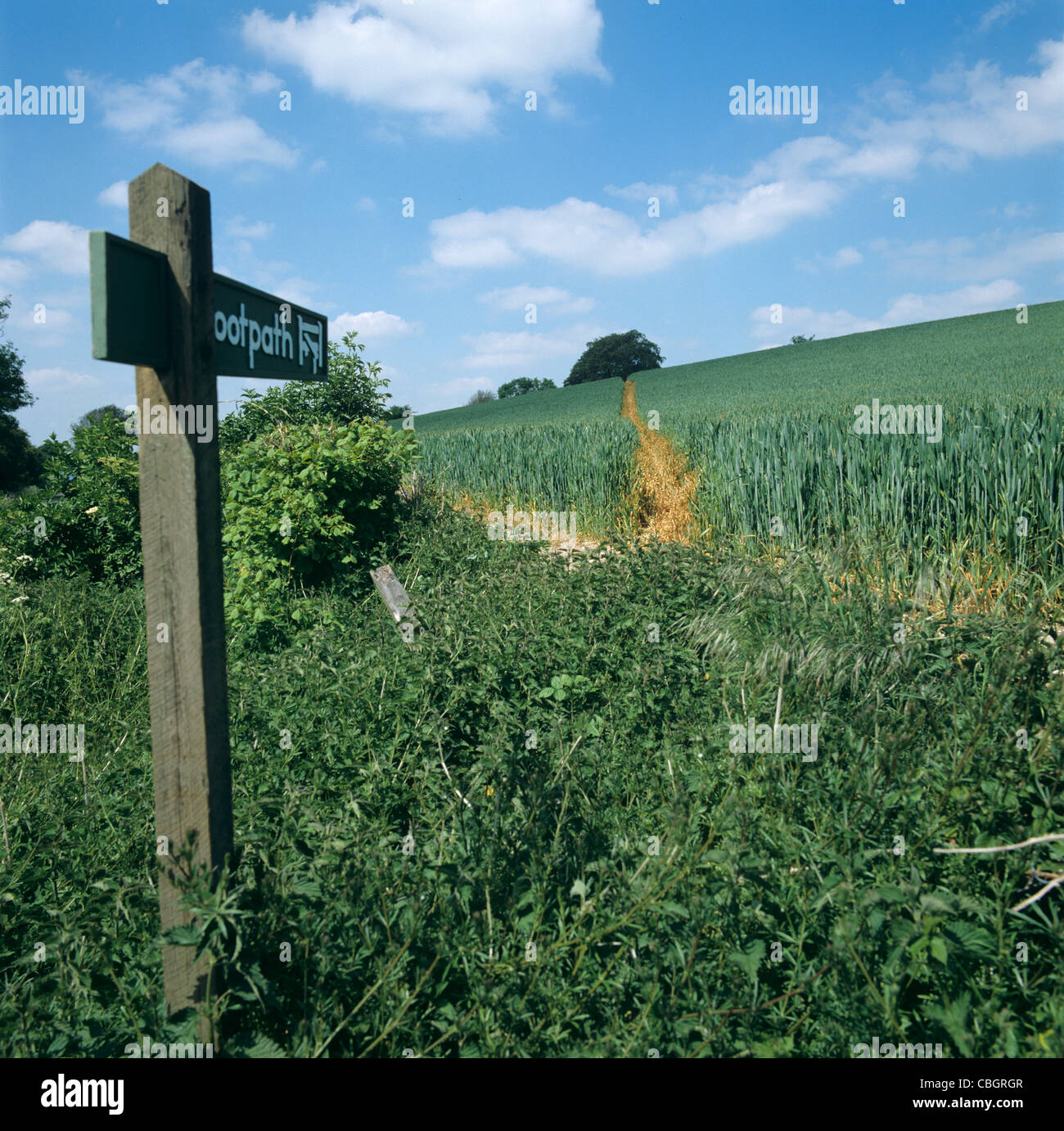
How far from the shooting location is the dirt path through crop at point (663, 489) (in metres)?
9.66

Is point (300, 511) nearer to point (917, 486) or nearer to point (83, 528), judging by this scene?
point (83, 528)

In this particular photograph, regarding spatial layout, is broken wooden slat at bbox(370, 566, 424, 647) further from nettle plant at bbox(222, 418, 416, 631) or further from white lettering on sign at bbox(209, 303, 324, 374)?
white lettering on sign at bbox(209, 303, 324, 374)

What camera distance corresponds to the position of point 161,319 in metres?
1.91

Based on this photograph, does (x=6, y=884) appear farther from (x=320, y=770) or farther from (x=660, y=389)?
(x=660, y=389)

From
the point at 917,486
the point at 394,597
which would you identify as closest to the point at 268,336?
the point at 394,597

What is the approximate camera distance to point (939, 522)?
621 centimetres

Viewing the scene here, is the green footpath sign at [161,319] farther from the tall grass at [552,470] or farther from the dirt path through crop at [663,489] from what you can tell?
the tall grass at [552,470]

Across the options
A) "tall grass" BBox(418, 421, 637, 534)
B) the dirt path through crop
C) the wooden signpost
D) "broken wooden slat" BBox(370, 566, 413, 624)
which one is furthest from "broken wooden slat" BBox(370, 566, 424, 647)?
"tall grass" BBox(418, 421, 637, 534)

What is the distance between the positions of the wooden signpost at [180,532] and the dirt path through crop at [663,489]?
7.50 meters

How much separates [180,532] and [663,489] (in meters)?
9.05

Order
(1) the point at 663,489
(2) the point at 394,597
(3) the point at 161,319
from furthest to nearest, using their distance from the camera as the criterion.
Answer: (1) the point at 663,489 < (2) the point at 394,597 < (3) the point at 161,319

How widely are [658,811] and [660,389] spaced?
4333cm

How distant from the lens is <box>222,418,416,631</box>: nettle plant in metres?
6.92
